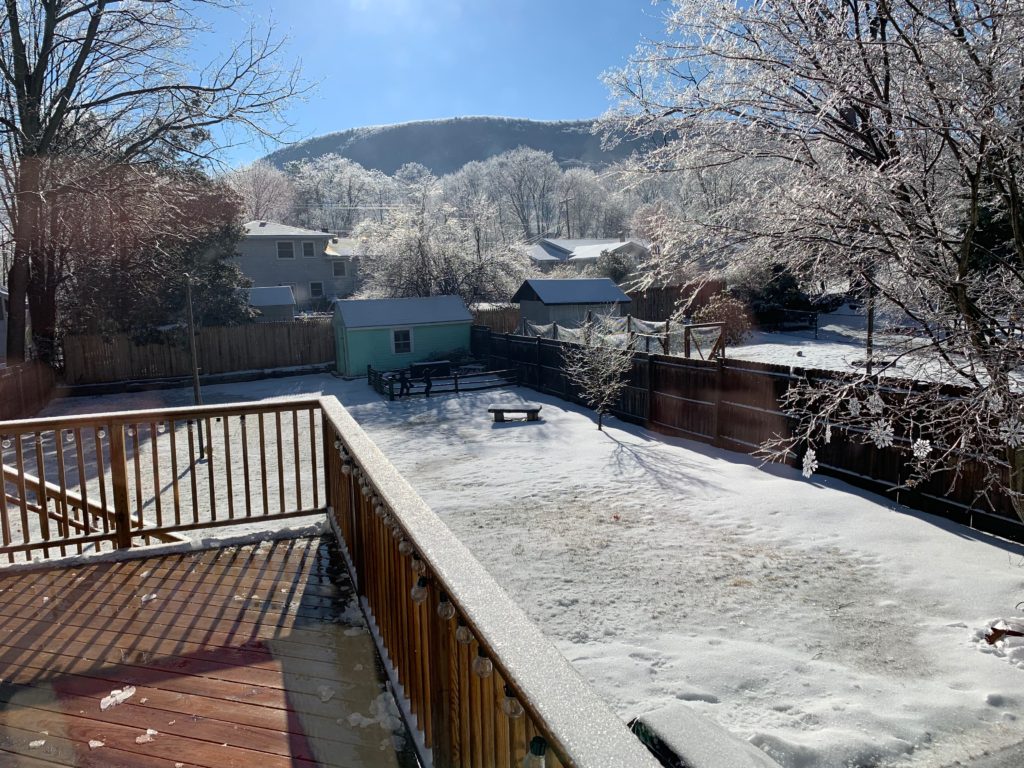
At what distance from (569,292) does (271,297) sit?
14.0 meters

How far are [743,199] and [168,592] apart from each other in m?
4.54

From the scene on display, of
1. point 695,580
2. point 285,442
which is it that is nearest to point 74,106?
point 285,442

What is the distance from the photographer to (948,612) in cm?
523

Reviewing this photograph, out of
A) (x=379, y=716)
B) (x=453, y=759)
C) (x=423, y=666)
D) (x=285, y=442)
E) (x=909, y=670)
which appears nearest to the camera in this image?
(x=453, y=759)

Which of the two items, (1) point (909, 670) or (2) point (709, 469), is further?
(2) point (709, 469)

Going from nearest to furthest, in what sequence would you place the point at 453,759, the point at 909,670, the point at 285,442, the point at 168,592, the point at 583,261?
the point at 453,759 → the point at 168,592 → the point at 909,670 → the point at 285,442 → the point at 583,261

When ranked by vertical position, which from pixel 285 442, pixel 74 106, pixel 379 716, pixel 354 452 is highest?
pixel 74 106

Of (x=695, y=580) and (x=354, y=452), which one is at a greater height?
(x=354, y=452)

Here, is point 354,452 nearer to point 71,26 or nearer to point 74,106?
point 74,106

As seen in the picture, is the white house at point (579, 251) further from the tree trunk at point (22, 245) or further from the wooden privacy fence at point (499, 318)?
the tree trunk at point (22, 245)

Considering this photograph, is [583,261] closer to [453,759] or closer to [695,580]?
[695,580]

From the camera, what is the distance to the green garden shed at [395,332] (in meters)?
21.8

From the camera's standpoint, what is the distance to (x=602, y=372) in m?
13.5

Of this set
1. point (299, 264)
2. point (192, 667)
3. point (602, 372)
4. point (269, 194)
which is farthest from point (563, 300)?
point (269, 194)
